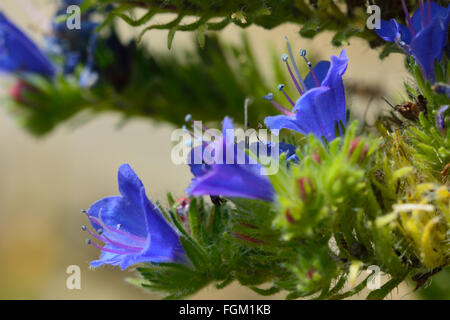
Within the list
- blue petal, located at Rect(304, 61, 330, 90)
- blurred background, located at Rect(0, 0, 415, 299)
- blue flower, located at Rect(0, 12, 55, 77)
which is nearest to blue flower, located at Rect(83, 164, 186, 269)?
blue petal, located at Rect(304, 61, 330, 90)

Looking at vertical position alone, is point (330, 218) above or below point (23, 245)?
below

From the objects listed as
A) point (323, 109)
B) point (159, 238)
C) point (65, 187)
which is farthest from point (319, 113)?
point (65, 187)

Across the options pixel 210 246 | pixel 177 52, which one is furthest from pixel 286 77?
pixel 210 246

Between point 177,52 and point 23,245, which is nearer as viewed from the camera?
point 177,52

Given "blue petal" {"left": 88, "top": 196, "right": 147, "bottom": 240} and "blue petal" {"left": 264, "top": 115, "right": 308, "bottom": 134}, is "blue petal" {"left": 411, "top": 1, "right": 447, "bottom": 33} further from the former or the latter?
"blue petal" {"left": 88, "top": 196, "right": 147, "bottom": 240}

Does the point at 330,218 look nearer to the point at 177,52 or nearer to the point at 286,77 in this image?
the point at 286,77

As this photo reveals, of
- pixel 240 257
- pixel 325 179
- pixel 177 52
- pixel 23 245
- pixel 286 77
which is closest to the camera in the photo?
pixel 325 179

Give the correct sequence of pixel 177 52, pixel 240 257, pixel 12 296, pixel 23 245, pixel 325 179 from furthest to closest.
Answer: pixel 23 245 < pixel 12 296 < pixel 177 52 < pixel 240 257 < pixel 325 179
